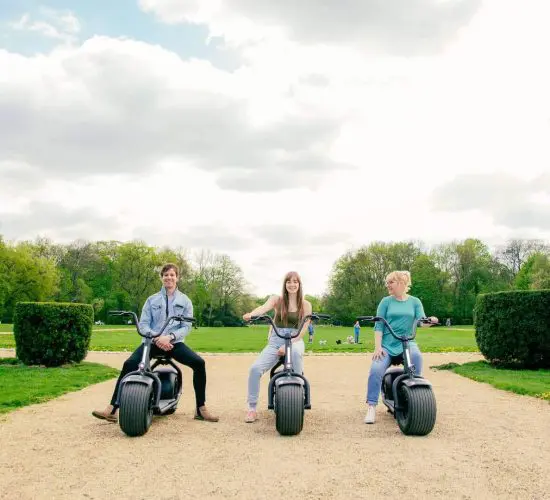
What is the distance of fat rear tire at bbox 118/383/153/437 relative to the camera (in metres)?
5.59

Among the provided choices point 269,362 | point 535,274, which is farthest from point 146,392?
point 535,274

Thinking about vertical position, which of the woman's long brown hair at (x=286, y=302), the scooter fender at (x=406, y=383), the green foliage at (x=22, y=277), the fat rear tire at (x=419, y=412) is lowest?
the fat rear tire at (x=419, y=412)

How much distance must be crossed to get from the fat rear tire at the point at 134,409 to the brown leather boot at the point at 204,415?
1.05 metres

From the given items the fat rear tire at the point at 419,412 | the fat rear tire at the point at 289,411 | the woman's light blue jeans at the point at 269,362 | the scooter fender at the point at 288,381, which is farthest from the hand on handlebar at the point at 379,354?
the fat rear tire at the point at 289,411

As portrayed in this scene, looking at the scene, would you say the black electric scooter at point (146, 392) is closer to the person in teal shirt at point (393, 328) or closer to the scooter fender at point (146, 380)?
the scooter fender at point (146, 380)

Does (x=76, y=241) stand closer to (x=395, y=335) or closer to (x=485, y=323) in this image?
(x=485, y=323)

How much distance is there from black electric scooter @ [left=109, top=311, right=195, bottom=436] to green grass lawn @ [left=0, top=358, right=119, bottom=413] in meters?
2.23

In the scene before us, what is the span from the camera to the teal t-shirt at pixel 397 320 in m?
6.60

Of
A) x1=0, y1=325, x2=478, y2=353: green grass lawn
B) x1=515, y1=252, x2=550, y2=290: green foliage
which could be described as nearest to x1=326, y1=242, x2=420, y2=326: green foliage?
Result: x1=515, y1=252, x2=550, y2=290: green foliage

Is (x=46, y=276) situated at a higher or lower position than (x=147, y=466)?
higher

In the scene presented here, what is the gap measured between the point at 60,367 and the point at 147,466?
358 inches

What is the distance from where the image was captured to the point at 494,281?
231 ft

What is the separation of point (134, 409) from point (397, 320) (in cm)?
300

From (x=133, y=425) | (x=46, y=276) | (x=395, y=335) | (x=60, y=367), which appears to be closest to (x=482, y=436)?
(x=395, y=335)
